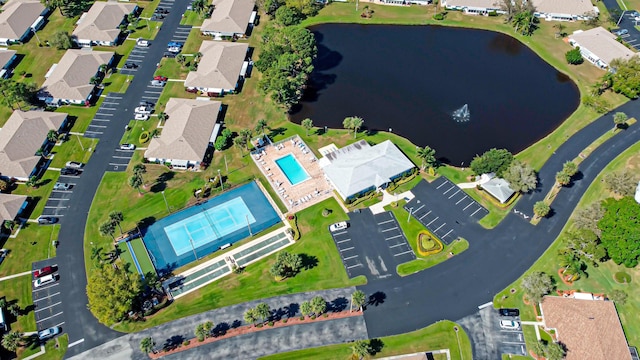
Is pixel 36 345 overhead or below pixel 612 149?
below

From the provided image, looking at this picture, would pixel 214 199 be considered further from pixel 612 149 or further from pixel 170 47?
pixel 612 149

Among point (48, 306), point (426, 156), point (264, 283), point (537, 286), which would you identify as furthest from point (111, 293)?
point (537, 286)

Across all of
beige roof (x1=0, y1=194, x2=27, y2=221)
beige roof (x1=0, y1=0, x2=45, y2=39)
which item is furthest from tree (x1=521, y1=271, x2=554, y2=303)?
beige roof (x1=0, y1=0, x2=45, y2=39)

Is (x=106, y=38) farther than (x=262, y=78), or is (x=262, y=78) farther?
(x=106, y=38)

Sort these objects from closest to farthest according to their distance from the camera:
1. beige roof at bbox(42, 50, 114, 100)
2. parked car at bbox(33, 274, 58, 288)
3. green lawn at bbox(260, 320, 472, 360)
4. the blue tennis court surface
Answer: green lawn at bbox(260, 320, 472, 360), parked car at bbox(33, 274, 58, 288), the blue tennis court surface, beige roof at bbox(42, 50, 114, 100)

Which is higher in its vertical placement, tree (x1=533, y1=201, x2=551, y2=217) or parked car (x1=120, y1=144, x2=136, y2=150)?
tree (x1=533, y1=201, x2=551, y2=217)

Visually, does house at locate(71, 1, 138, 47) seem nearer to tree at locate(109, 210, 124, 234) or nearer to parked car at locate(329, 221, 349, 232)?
tree at locate(109, 210, 124, 234)

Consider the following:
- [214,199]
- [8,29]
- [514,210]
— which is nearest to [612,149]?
[514,210]
